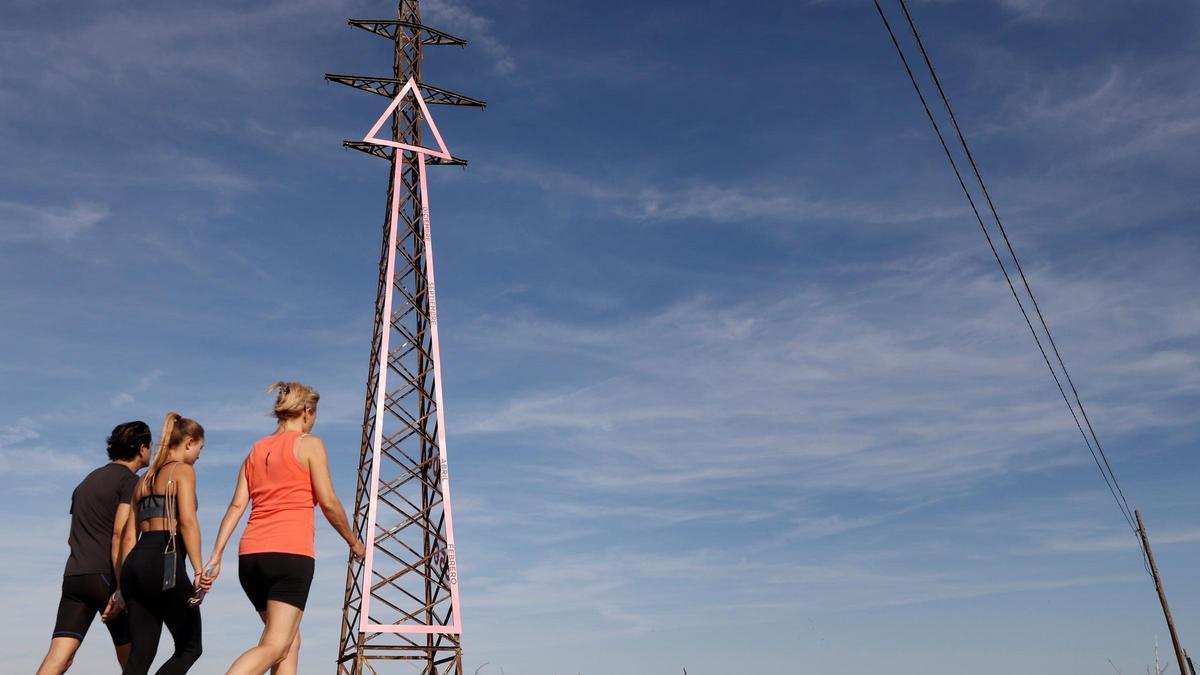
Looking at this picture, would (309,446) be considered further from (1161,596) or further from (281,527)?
(1161,596)

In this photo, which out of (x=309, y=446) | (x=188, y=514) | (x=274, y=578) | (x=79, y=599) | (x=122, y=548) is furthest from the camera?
(x=79, y=599)

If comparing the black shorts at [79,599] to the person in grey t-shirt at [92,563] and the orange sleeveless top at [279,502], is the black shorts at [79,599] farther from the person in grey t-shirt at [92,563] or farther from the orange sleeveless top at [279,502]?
the orange sleeveless top at [279,502]

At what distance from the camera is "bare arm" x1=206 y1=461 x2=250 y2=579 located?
578cm

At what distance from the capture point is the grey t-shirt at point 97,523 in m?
6.41

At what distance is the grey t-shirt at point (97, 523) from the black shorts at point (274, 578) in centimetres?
133

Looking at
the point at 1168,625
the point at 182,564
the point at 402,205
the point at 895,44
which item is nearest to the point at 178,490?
the point at 182,564

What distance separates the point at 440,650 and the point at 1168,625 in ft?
76.6

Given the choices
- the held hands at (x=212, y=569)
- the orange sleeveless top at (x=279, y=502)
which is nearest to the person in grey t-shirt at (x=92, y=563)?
the held hands at (x=212, y=569)

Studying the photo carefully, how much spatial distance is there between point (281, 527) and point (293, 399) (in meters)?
0.77

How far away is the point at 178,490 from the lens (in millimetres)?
6000

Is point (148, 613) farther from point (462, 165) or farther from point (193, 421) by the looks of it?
point (462, 165)

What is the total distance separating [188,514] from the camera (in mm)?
5934

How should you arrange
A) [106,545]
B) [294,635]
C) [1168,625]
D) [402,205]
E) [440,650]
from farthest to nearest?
[1168,625]
[402,205]
[440,650]
[106,545]
[294,635]

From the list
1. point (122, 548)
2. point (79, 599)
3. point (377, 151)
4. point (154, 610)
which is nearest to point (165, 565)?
point (154, 610)
